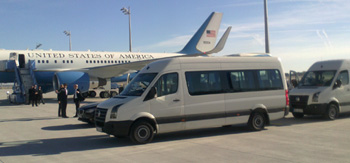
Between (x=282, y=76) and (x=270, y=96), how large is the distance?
88cm

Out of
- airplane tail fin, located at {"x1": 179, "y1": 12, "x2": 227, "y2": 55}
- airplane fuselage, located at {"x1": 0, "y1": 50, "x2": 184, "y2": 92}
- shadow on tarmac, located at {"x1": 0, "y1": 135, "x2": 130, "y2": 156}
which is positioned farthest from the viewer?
airplane tail fin, located at {"x1": 179, "y1": 12, "x2": 227, "y2": 55}

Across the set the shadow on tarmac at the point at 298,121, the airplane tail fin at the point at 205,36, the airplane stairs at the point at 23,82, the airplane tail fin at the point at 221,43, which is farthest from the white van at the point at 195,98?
the airplane tail fin at the point at 205,36

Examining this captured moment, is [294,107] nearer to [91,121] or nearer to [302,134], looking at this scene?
[302,134]

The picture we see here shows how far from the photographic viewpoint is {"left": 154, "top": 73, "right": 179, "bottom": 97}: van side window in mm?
8562

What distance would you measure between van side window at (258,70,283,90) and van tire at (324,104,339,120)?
2913 mm

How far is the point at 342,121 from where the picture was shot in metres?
11.7

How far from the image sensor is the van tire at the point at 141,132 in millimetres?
8172

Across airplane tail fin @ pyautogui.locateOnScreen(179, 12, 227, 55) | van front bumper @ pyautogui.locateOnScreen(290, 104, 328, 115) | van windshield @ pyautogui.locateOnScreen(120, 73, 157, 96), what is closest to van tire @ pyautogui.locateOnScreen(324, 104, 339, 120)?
van front bumper @ pyautogui.locateOnScreen(290, 104, 328, 115)

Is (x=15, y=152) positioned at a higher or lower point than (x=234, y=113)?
lower

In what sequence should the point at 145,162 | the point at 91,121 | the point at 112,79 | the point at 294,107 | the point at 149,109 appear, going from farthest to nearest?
the point at 112,79
the point at 294,107
the point at 91,121
the point at 149,109
the point at 145,162

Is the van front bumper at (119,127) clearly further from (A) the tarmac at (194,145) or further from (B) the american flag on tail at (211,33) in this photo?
(B) the american flag on tail at (211,33)

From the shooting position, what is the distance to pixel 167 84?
8.69 metres

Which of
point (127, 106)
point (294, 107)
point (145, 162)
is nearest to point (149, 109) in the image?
point (127, 106)

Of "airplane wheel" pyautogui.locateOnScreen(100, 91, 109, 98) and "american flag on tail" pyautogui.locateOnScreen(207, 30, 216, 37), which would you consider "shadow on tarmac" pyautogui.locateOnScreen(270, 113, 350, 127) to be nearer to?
"airplane wheel" pyautogui.locateOnScreen(100, 91, 109, 98)
